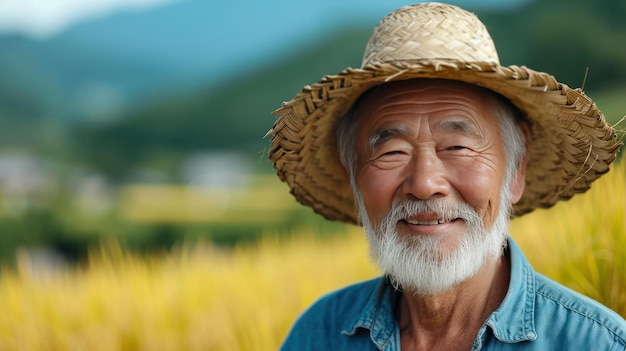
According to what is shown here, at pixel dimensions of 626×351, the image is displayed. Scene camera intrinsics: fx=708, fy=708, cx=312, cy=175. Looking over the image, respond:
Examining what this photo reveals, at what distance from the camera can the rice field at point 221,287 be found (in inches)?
118

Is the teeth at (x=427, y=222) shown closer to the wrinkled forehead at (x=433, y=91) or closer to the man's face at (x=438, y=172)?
the man's face at (x=438, y=172)

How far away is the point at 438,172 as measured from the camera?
6.56 ft

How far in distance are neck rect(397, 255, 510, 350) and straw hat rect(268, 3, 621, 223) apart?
0.42 m

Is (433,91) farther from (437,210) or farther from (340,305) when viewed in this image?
(340,305)

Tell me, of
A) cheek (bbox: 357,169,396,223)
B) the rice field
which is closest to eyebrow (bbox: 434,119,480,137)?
cheek (bbox: 357,169,396,223)

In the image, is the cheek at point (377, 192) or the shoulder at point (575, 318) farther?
the cheek at point (377, 192)

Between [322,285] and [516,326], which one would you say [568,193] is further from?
[322,285]

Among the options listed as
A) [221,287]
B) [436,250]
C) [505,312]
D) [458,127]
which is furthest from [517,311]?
[221,287]

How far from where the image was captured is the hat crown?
2.04 metres

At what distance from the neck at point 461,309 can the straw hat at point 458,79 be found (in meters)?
0.42

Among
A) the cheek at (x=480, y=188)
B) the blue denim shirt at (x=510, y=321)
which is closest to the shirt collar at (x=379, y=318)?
the blue denim shirt at (x=510, y=321)

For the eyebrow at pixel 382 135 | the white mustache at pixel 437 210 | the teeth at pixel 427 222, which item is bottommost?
the teeth at pixel 427 222

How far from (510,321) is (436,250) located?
281 millimetres

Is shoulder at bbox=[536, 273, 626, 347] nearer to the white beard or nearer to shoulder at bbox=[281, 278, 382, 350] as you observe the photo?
the white beard
